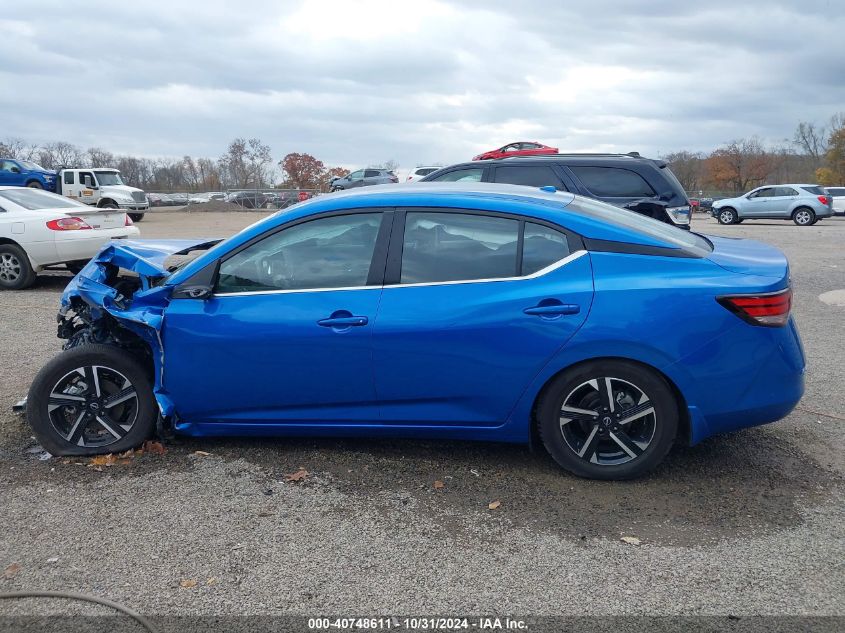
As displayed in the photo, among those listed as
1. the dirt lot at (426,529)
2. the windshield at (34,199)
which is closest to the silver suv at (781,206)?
the windshield at (34,199)

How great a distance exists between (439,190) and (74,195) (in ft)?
99.9

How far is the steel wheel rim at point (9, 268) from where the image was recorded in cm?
1041

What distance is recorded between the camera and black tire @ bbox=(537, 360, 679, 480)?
384 cm

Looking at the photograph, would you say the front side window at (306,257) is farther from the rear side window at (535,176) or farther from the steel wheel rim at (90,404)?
the rear side window at (535,176)

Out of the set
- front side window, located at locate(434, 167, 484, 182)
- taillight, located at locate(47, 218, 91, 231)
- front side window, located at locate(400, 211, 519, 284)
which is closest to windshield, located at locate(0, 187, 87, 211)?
taillight, located at locate(47, 218, 91, 231)

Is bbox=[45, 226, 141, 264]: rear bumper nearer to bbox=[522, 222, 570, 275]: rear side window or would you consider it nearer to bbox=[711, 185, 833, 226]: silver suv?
bbox=[522, 222, 570, 275]: rear side window

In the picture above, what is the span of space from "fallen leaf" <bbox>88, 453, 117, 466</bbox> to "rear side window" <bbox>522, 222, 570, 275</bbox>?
8.52ft

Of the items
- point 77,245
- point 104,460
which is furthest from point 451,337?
point 77,245

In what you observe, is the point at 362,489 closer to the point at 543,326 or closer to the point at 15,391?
the point at 543,326

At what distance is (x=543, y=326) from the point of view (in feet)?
12.5

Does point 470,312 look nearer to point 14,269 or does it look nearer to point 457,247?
point 457,247

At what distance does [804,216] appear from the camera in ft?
90.4

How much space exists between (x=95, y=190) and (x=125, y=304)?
96.9 feet

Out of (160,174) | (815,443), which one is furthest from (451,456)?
(160,174)
